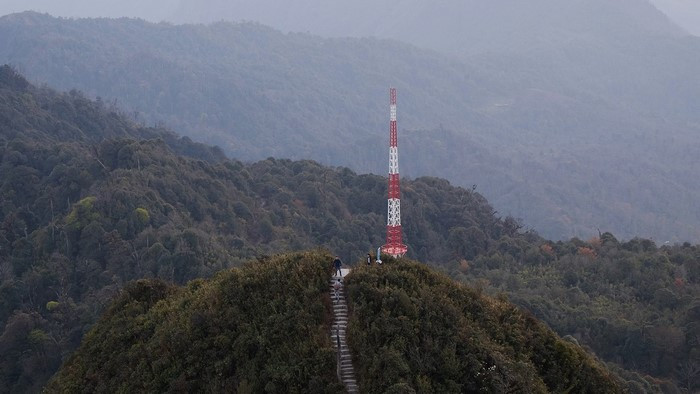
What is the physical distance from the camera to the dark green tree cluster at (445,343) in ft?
61.3

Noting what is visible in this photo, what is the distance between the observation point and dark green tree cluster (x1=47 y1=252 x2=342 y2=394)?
1905 cm

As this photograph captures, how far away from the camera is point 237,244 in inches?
2175

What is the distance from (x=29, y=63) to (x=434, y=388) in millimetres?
159530

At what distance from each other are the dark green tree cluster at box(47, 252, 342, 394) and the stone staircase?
0.66ft

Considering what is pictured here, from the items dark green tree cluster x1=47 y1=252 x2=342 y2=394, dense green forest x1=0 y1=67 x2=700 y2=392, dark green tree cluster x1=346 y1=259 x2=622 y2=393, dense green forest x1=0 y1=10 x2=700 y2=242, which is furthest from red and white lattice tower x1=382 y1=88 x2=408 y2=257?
dense green forest x1=0 y1=10 x2=700 y2=242

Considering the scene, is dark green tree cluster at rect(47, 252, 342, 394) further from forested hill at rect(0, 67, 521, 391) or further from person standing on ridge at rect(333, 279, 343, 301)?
forested hill at rect(0, 67, 521, 391)

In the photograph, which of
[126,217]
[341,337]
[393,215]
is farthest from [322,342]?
[126,217]

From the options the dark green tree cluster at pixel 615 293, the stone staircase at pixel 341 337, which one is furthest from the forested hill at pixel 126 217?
the stone staircase at pixel 341 337

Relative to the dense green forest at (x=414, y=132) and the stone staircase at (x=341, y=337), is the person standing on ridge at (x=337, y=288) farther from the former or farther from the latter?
the dense green forest at (x=414, y=132)

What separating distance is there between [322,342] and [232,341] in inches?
98.4

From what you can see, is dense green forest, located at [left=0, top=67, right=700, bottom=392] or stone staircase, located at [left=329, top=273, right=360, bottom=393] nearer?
stone staircase, located at [left=329, top=273, right=360, bottom=393]

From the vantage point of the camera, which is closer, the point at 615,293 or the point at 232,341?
the point at 232,341

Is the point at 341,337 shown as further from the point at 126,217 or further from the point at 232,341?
the point at 126,217

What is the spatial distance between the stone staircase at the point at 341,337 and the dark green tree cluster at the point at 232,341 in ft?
0.66
